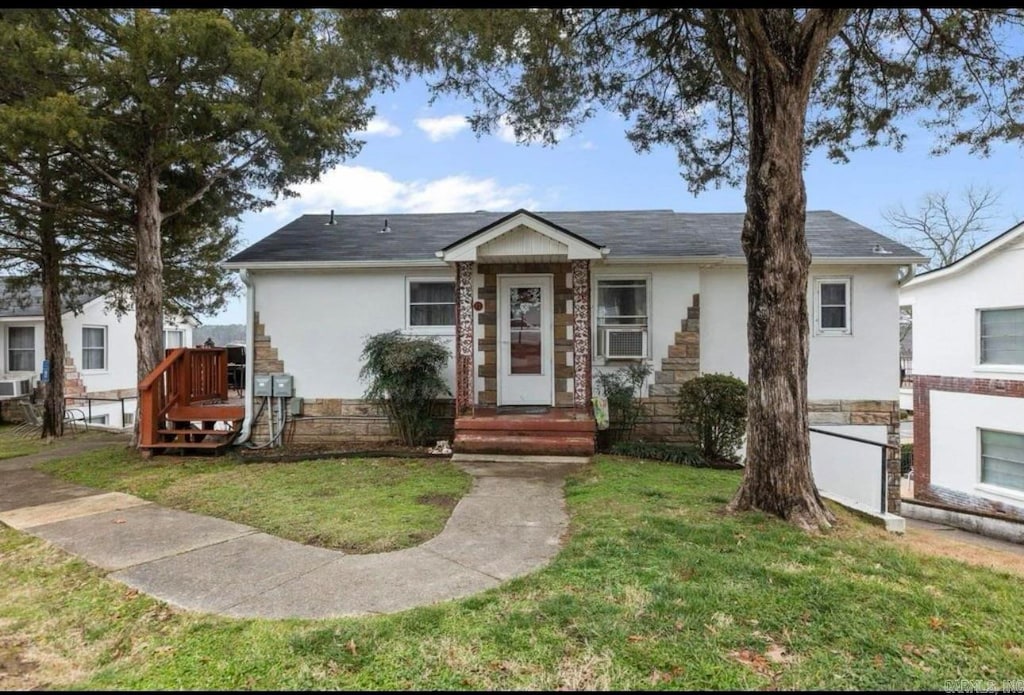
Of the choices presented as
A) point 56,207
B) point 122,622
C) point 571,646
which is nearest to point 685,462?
point 571,646

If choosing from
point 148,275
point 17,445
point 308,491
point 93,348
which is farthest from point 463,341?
point 93,348

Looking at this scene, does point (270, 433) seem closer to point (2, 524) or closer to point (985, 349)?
point (2, 524)

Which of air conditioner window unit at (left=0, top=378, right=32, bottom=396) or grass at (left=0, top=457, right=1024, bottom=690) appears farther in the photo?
air conditioner window unit at (left=0, top=378, right=32, bottom=396)

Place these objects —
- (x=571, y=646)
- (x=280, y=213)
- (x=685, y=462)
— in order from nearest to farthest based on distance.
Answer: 1. (x=571, y=646)
2. (x=685, y=462)
3. (x=280, y=213)

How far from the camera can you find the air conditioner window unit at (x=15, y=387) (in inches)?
548

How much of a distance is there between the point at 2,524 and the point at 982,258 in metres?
17.2

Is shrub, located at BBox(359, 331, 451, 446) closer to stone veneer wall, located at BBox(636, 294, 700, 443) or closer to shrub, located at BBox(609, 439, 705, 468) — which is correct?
shrub, located at BBox(609, 439, 705, 468)

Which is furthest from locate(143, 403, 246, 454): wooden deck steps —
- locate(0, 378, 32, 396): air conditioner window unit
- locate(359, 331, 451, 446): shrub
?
locate(0, 378, 32, 396): air conditioner window unit

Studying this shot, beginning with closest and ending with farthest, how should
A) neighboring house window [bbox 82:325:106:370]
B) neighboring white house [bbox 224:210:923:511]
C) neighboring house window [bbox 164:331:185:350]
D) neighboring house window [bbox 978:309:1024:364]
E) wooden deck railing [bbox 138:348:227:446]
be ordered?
wooden deck railing [bbox 138:348:227:446], neighboring white house [bbox 224:210:923:511], neighboring house window [bbox 978:309:1024:364], neighboring house window [bbox 82:325:106:370], neighboring house window [bbox 164:331:185:350]

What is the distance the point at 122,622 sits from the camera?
2.96m

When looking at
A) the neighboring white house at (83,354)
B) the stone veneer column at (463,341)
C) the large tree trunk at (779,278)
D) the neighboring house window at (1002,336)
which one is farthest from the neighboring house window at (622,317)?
the neighboring white house at (83,354)

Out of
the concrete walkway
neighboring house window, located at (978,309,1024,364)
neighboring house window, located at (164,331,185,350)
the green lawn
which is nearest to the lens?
the concrete walkway

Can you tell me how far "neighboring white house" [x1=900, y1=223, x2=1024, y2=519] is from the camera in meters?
11.1

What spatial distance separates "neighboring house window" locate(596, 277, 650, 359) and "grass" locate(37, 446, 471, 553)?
3479 millimetres
